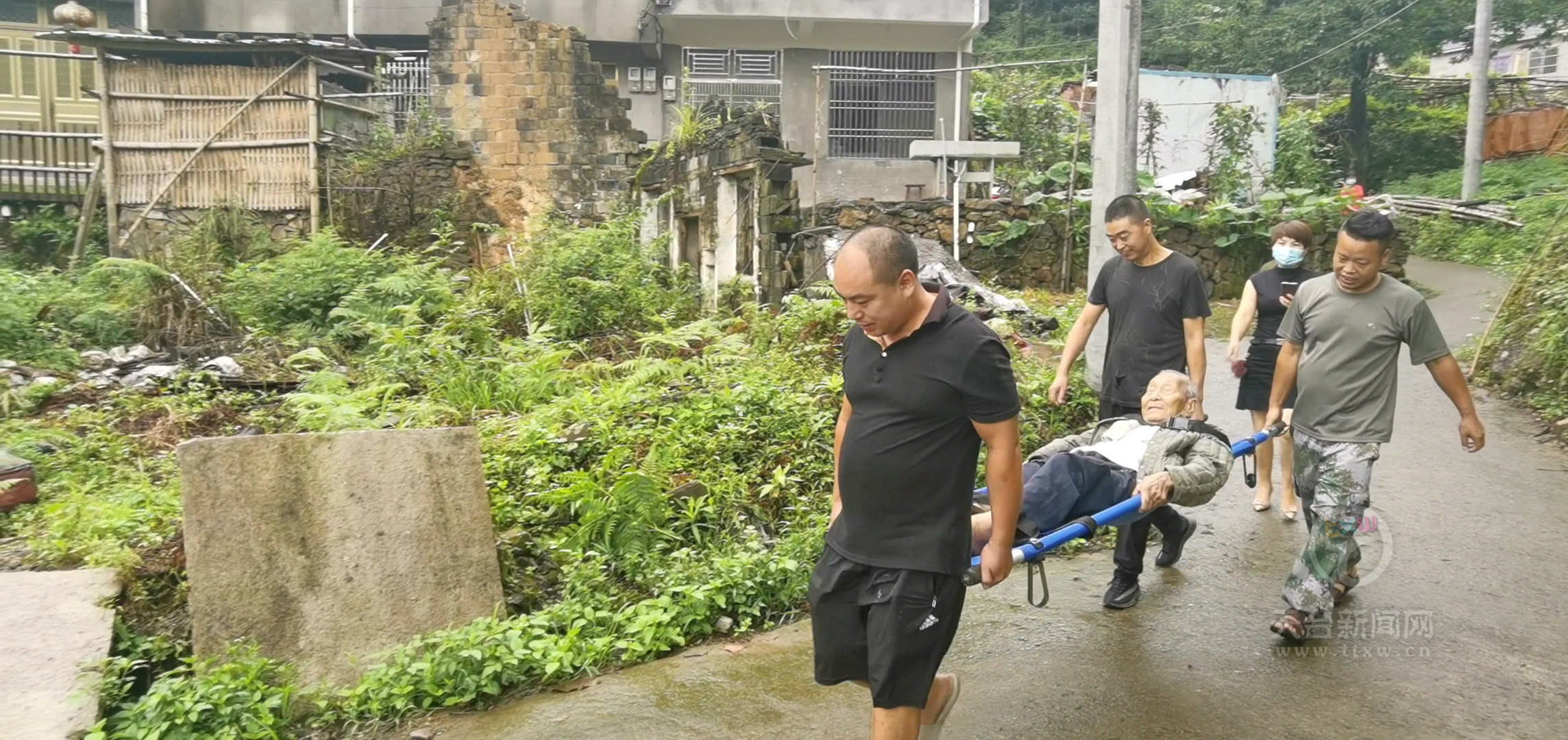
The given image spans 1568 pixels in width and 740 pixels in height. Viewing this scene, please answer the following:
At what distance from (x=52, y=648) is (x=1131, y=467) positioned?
163 inches

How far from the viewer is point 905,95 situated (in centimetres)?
1897

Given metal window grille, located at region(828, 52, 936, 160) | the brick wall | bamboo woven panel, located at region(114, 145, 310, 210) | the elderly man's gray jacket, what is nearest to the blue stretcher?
the elderly man's gray jacket

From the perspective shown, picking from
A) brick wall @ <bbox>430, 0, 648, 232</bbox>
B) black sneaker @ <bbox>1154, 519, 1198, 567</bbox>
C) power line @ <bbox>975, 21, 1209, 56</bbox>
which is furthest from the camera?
power line @ <bbox>975, 21, 1209, 56</bbox>

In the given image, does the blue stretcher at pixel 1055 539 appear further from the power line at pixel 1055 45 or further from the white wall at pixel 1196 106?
the power line at pixel 1055 45

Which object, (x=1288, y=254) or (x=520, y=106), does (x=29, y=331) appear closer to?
(x=520, y=106)

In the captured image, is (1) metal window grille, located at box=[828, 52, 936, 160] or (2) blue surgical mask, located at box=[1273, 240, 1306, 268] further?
(1) metal window grille, located at box=[828, 52, 936, 160]

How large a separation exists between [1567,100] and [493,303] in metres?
26.2

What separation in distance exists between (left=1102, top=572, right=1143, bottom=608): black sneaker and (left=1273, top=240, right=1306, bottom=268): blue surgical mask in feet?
7.56

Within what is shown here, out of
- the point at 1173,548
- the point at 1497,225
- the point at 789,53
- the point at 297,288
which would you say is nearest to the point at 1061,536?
the point at 1173,548

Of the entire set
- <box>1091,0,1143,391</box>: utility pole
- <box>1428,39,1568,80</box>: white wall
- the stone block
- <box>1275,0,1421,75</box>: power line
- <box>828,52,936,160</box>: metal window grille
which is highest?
<box>1428,39,1568,80</box>: white wall

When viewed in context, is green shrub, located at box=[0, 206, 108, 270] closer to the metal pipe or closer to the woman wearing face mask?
the metal pipe

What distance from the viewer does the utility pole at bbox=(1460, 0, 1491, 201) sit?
19453mm

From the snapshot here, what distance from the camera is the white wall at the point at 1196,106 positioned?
66.4ft

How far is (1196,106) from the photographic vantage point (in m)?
20.5
